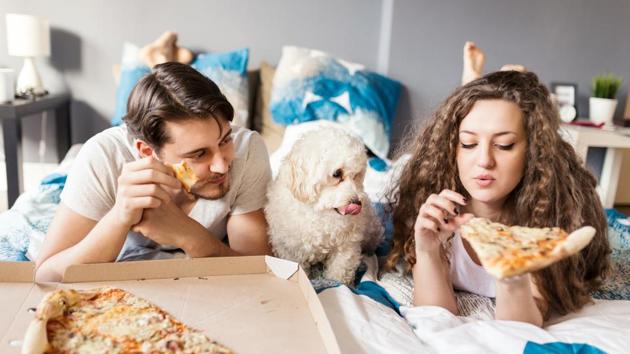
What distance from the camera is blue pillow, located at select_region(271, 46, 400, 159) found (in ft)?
9.55

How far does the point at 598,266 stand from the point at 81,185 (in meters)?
1.29

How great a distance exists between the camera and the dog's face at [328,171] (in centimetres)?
136

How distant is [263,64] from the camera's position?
133 inches

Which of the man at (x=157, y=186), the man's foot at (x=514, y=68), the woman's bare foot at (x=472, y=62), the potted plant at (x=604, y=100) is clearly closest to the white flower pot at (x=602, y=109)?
the potted plant at (x=604, y=100)

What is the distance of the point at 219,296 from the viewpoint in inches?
38.7

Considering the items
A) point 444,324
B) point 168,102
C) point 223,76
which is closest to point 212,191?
point 168,102

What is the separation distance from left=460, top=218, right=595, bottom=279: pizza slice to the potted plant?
296 cm

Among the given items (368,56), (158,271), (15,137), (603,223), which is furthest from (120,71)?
(603,223)

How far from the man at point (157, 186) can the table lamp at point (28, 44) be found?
7.10ft

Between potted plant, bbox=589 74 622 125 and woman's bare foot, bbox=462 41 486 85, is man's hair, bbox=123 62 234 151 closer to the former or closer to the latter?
woman's bare foot, bbox=462 41 486 85

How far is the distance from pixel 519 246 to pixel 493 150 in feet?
1.20

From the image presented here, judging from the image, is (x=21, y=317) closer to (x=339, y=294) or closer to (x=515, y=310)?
(x=339, y=294)

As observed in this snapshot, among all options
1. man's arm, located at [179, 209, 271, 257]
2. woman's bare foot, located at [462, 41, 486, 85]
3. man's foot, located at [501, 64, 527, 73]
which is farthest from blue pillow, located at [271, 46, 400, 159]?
man's arm, located at [179, 209, 271, 257]

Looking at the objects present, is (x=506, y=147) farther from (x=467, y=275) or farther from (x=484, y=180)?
(x=467, y=275)
